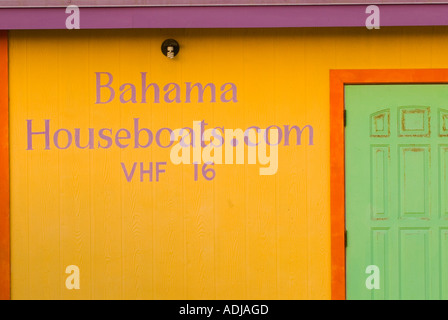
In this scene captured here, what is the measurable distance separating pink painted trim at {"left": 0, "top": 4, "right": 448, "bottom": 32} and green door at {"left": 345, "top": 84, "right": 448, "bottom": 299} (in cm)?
61

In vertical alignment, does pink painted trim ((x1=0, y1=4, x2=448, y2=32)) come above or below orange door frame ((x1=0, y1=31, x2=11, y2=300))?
above

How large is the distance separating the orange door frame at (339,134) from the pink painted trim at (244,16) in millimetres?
483

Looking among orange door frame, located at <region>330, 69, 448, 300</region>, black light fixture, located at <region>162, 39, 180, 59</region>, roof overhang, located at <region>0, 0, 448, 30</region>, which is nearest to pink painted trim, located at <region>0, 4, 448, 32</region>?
roof overhang, located at <region>0, 0, 448, 30</region>

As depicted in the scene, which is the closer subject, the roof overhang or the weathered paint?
the roof overhang

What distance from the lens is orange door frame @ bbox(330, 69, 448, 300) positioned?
13.7 feet

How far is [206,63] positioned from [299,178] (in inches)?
49.1

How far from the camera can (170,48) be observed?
4109 mm

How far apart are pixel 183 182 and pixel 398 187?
1.81 meters

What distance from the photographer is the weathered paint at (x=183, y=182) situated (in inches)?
166

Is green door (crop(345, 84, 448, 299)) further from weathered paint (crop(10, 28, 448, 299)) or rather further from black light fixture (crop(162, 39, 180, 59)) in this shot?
black light fixture (crop(162, 39, 180, 59))

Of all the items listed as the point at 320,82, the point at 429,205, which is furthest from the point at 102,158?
the point at 429,205

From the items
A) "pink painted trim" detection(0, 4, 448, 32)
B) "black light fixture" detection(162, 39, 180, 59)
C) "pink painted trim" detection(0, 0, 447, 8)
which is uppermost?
"pink painted trim" detection(0, 0, 447, 8)

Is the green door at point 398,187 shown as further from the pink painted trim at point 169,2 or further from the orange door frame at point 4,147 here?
the orange door frame at point 4,147
